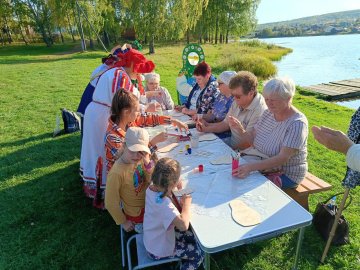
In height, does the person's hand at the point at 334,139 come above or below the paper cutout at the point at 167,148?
above

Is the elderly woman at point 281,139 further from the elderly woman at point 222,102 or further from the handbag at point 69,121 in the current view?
the handbag at point 69,121

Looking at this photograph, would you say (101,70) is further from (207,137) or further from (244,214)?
(244,214)

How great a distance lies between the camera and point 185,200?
6.73ft

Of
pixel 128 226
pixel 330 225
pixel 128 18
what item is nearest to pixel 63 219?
pixel 128 226

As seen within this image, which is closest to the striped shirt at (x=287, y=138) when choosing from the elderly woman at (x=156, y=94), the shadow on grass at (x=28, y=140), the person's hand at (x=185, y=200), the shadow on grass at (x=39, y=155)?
the person's hand at (x=185, y=200)

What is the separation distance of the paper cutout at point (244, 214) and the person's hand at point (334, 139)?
710mm

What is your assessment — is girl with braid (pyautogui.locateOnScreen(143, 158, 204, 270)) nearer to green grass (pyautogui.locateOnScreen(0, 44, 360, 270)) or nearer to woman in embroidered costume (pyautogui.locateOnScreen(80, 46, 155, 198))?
green grass (pyautogui.locateOnScreen(0, 44, 360, 270))

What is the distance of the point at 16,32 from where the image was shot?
33.4 metres

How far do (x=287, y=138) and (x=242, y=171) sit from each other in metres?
0.57

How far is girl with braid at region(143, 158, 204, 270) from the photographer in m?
1.96

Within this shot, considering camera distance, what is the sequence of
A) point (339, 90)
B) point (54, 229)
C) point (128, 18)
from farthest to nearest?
point (128, 18), point (339, 90), point (54, 229)

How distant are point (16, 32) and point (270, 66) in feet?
105

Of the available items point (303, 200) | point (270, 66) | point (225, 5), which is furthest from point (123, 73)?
point (225, 5)

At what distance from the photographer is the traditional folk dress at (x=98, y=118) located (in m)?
3.12
